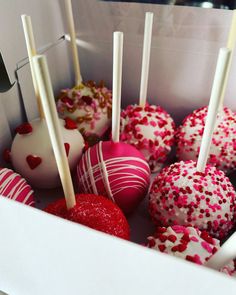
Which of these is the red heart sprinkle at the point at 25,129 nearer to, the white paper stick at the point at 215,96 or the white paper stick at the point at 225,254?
the white paper stick at the point at 215,96

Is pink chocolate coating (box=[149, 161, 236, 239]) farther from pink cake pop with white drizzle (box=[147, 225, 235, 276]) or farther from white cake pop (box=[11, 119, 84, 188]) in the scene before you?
white cake pop (box=[11, 119, 84, 188])

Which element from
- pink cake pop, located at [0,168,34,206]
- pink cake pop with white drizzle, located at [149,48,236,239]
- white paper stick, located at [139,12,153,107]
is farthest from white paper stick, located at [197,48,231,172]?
pink cake pop, located at [0,168,34,206]

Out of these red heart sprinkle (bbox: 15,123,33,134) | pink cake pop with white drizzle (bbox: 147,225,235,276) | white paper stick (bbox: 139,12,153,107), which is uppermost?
white paper stick (bbox: 139,12,153,107)

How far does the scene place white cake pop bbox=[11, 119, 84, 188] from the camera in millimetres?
757

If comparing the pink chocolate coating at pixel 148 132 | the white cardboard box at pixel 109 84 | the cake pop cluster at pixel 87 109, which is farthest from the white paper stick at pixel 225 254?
the cake pop cluster at pixel 87 109

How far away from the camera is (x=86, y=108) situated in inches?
34.8

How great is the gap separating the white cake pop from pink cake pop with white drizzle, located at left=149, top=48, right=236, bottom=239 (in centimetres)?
23

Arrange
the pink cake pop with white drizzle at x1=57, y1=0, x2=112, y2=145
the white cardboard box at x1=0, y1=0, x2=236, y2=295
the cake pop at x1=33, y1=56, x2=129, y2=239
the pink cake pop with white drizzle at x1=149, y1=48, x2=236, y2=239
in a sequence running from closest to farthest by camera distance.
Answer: the white cardboard box at x1=0, y1=0, x2=236, y2=295
the cake pop at x1=33, y1=56, x2=129, y2=239
the pink cake pop with white drizzle at x1=149, y1=48, x2=236, y2=239
the pink cake pop with white drizzle at x1=57, y1=0, x2=112, y2=145

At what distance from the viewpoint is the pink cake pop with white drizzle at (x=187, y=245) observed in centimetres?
52

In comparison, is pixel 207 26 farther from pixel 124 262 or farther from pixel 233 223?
pixel 124 262

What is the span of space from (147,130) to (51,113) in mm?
406

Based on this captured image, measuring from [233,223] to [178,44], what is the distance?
0.47m

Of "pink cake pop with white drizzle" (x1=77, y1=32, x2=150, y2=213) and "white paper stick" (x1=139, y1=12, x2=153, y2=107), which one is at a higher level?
"white paper stick" (x1=139, y1=12, x2=153, y2=107)

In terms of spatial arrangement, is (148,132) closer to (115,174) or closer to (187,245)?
(115,174)
